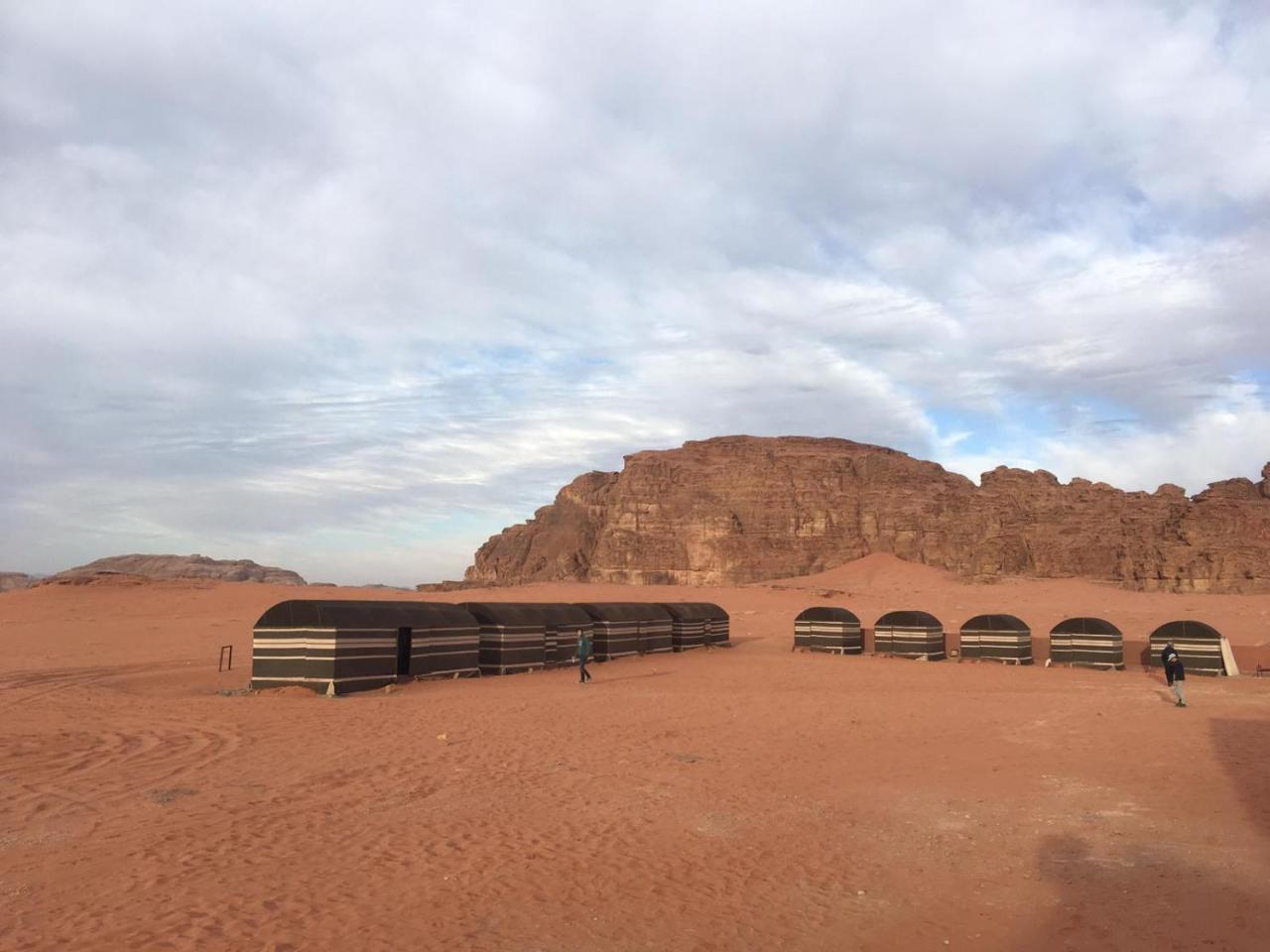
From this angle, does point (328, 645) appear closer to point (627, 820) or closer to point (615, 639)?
point (627, 820)

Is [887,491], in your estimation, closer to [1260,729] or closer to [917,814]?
[1260,729]

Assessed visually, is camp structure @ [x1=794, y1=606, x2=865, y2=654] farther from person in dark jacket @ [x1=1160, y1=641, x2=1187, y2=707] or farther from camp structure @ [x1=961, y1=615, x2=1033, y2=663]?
person in dark jacket @ [x1=1160, y1=641, x2=1187, y2=707]

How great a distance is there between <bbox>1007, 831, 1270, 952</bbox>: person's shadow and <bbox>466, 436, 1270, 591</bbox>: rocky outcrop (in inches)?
2812

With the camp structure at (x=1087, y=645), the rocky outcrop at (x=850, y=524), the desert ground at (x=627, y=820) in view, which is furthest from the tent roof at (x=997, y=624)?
the rocky outcrop at (x=850, y=524)

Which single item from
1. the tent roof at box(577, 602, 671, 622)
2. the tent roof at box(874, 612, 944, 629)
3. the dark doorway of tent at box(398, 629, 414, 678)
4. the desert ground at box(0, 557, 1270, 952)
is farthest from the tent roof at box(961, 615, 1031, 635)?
the dark doorway of tent at box(398, 629, 414, 678)

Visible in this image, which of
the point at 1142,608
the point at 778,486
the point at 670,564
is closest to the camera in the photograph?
the point at 1142,608

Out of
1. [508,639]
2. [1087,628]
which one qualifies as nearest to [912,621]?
[1087,628]

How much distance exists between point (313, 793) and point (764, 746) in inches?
318

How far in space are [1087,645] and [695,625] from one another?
17205 mm

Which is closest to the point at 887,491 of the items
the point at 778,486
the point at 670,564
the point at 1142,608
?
the point at 778,486

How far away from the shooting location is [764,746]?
1541 cm

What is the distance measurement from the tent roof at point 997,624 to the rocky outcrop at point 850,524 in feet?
147

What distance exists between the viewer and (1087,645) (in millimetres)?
32031

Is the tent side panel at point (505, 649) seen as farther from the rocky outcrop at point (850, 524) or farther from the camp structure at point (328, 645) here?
the rocky outcrop at point (850, 524)
